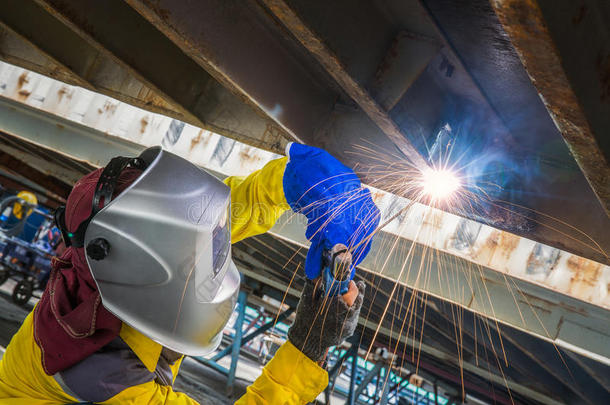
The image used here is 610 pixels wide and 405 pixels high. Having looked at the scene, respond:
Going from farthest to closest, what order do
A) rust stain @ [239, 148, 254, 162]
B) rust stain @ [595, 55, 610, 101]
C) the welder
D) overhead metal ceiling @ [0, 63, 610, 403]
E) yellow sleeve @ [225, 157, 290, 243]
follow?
rust stain @ [239, 148, 254, 162] < overhead metal ceiling @ [0, 63, 610, 403] < yellow sleeve @ [225, 157, 290, 243] < the welder < rust stain @ [595, 55, 610, 101]

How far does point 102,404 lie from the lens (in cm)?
159

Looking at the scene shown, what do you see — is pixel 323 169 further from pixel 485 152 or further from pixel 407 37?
pixel 485 152

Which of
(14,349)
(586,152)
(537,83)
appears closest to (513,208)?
(586,152)

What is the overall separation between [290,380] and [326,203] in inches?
26.7

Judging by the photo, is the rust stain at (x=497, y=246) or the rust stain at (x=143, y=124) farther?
the rust stain at (x=143, y=124)

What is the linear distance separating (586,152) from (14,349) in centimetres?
201

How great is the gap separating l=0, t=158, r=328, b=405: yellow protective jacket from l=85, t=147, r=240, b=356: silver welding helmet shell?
0.12 meters

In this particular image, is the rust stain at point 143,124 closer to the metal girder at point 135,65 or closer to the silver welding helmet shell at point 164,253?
the metal girder at point 135,65

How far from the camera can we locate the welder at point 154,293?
162 cm

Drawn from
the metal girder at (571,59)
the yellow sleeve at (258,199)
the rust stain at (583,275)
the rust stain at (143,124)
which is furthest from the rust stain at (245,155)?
the metal girder at (571,59)

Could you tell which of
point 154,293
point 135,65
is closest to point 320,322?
point 154,293

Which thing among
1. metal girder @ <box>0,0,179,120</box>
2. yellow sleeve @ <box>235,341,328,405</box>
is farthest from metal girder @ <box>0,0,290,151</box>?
yellow sleeve @ <box>235,341,328,405</box>

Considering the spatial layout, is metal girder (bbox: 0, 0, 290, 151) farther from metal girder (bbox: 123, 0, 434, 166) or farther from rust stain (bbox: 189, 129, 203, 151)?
rust stain (bbox: 189, 129, 203, 151)

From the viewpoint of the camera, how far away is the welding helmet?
1.64 metres
